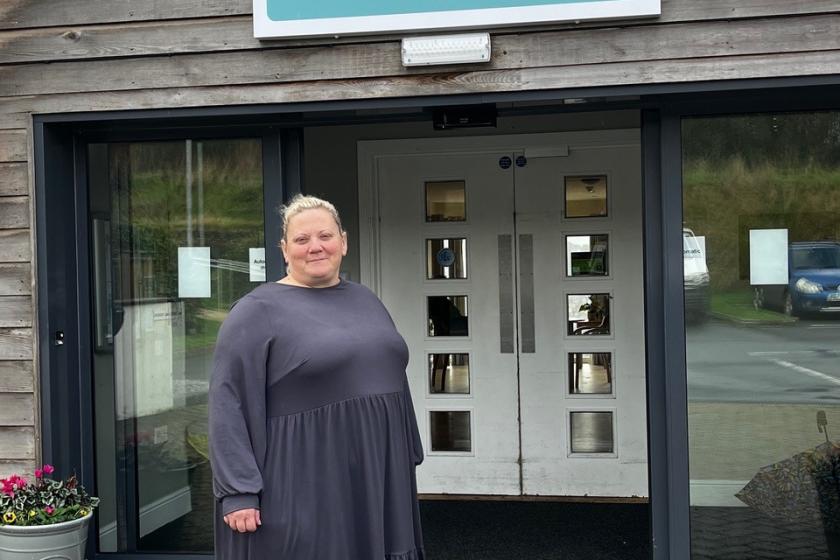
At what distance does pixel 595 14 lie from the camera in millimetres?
3189

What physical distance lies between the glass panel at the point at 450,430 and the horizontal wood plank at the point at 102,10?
2741 millimetres

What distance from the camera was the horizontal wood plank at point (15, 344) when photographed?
11.9 ft

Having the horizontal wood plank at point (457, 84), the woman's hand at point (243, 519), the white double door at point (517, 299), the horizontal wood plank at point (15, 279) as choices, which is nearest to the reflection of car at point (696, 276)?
the horizontal wood plank at point (457, 84)

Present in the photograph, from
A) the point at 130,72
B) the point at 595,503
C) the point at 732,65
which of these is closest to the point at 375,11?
the point at 130,72

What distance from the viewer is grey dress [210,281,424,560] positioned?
237 cm

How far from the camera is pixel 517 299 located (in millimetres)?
5191

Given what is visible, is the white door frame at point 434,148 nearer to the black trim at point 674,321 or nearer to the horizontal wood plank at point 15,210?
the black trim at point 674,321

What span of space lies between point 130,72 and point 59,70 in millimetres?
315

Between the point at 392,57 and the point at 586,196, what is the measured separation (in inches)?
83.0

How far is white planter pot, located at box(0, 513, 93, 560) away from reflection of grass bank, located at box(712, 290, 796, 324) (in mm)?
2567

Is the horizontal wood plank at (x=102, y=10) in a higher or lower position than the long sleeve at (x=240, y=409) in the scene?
higher

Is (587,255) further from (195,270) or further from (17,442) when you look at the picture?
(17,442)

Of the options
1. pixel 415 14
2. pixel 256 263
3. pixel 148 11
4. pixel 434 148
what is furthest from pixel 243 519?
pixel 434 148

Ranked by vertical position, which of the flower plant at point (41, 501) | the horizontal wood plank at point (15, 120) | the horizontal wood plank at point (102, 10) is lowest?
the flower plant at point (41, 501)
